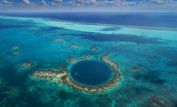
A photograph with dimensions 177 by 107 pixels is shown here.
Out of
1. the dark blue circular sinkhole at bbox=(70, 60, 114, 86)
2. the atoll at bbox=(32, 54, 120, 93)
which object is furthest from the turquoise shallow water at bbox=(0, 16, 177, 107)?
the dark blue circular sinkhole at bbox=(70, 60, 114, 86)

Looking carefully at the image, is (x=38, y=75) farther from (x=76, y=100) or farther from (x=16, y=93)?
(x=76, y=100)

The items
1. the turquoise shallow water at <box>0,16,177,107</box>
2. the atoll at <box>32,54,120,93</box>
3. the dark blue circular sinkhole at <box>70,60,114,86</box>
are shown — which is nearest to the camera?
the turquoise shallow water at <box>0,16,177,107</box>

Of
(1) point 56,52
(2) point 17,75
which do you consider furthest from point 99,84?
(1) point 56,52

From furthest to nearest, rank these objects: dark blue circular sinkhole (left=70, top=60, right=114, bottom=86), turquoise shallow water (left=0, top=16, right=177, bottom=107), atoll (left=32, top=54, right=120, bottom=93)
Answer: dark blue circular sinkhole (left=70, top=60, right=114, bottom=86)
atoll (left=32, top=54, right=120, bottom=93)
turquoise shallow water (left=0, top=16, right=177, bottom=107)

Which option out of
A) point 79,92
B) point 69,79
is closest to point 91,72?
point 69,79

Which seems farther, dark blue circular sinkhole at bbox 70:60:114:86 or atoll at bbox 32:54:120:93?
dark blue circular sinkhole at bbox 70:60:114:86

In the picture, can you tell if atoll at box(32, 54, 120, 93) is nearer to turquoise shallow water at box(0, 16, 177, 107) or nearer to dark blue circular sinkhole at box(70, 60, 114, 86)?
dark blue circular sinkhole at box(70, 60, 114, 86)

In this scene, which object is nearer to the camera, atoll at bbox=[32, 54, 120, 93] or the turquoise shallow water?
the turquoise shallow water

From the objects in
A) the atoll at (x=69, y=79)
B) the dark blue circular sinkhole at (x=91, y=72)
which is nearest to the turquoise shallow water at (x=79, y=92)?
the atoll at (x=69, y=79)
